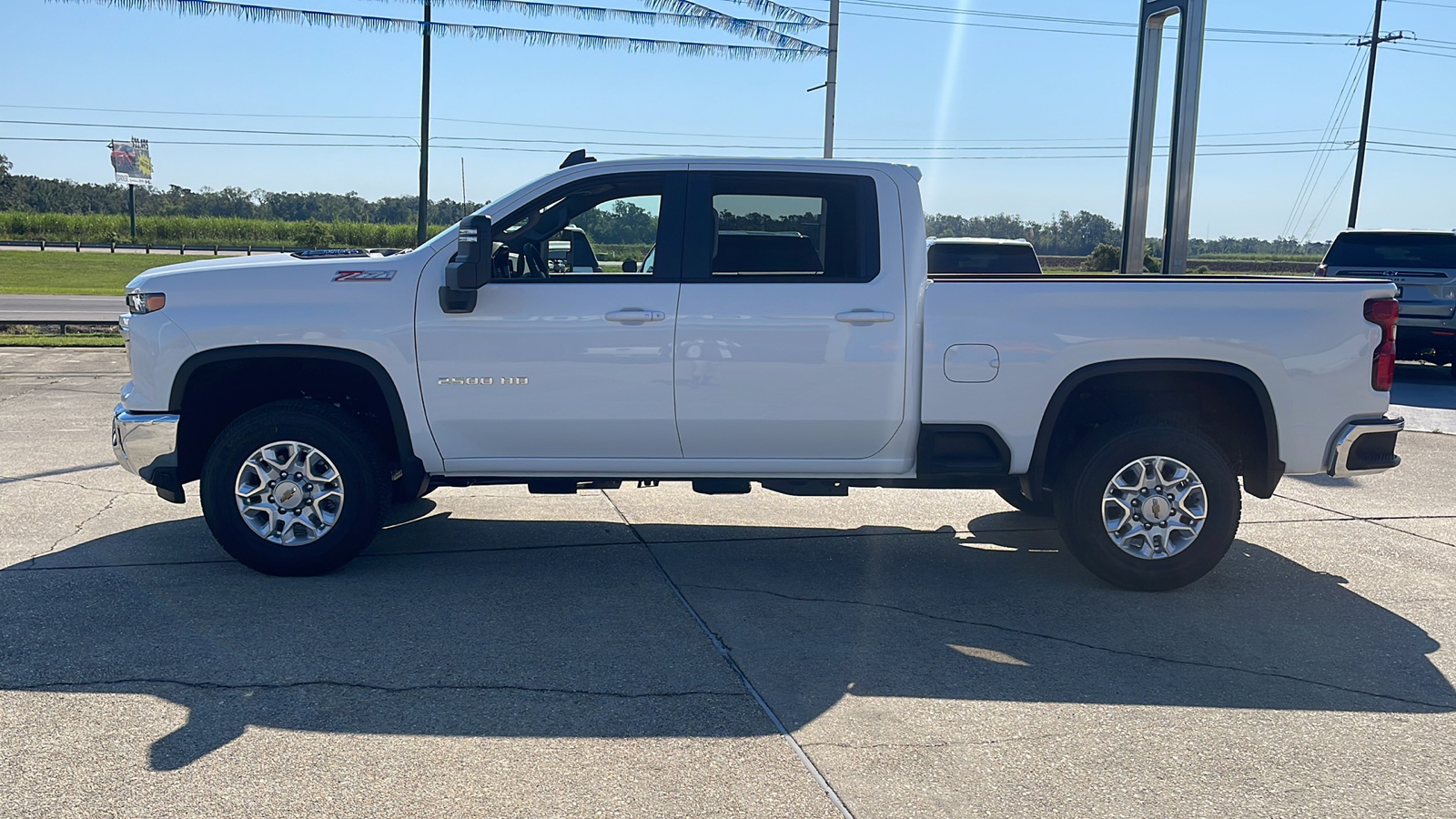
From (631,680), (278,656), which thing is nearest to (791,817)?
(631,680)

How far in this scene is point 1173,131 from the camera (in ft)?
33.2

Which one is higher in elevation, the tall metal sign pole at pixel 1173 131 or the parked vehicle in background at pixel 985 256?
the tall metal sign pole at pixel 1173 131

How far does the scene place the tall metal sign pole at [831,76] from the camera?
56.0ft

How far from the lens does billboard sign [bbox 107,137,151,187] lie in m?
104

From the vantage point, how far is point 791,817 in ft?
10.8

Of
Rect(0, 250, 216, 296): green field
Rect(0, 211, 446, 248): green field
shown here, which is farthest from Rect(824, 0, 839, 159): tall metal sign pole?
Rect(0, 211, 446, 248): green field

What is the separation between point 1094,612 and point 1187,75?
6434 mm

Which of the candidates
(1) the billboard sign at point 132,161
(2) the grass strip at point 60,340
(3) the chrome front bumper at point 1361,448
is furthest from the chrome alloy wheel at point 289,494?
(1) the billboard sign at point 132,161

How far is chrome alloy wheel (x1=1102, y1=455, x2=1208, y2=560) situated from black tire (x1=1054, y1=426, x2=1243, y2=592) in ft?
0.07

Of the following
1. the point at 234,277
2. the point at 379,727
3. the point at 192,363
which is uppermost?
the point at 234,277

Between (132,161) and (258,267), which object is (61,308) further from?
(132,161)

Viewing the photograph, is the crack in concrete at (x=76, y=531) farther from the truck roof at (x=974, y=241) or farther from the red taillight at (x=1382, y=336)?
the truck roof at (x=974, y=241)

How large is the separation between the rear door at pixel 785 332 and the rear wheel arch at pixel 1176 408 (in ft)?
2.83

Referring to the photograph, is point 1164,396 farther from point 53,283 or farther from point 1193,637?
point 53,283
